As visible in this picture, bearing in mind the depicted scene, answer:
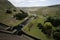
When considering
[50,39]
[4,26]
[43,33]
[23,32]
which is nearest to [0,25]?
[4,26]

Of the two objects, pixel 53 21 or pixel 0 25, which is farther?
pixel 53 21

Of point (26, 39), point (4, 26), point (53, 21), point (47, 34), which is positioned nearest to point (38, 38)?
point (26, 39)

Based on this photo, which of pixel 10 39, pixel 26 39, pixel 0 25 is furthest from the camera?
pixel 0 25

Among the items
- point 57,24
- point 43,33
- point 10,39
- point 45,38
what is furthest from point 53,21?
point 10,39

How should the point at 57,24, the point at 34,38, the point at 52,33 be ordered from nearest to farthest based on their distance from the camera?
the point at 34,38, the point at 52,33, the point at 57,24

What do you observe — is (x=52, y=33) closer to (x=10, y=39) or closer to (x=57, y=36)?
(x=57, y=36)

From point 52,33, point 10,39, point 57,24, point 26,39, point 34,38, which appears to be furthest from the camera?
point 57,24

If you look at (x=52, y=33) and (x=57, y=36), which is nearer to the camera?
(x=57, y=36)

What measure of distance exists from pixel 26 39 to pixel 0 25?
8972 millimetres

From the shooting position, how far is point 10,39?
1856 cm

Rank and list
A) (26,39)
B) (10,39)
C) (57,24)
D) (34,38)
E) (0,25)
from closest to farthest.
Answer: (10,39), (26,39), (34,38), (0,25), (57,24)

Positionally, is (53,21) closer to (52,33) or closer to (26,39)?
(52,33)

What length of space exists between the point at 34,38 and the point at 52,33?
4028 millimetres

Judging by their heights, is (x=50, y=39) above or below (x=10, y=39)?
below
